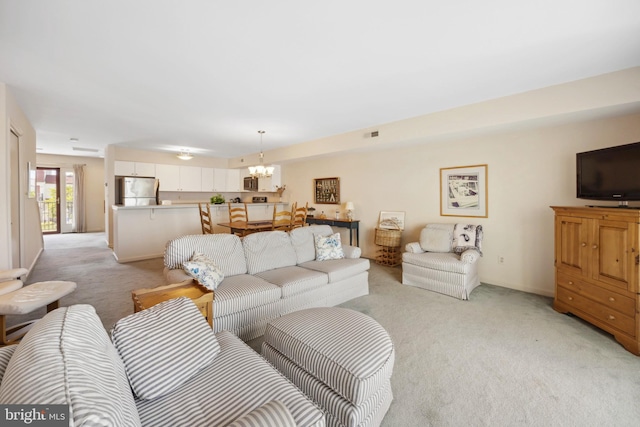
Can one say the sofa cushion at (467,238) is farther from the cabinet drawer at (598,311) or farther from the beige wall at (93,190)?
the beige wall at (93,190)

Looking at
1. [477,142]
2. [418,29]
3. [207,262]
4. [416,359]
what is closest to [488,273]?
[477,142]

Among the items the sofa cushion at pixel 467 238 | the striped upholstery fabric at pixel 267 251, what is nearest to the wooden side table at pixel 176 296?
the striped upholstery fabric at pixel 267 251

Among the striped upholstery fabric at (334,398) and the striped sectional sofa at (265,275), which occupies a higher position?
the striped sectional sofa at (265,275)

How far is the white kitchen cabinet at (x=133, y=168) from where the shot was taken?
6.35 metres

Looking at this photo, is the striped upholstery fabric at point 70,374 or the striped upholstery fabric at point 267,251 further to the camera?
the striped upholstery fabric at point 267,251

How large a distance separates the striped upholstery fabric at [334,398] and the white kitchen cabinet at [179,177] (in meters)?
6.68

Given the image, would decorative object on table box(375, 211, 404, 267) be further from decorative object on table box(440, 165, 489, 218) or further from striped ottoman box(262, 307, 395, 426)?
striped ottoman box(262, 307, 395, 426)

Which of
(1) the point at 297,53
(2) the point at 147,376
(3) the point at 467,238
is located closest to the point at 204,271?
(2) the point at 147,376

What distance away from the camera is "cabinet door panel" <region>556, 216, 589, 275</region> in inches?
107

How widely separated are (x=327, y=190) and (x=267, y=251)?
3.24 m

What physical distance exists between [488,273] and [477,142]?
6.29ft

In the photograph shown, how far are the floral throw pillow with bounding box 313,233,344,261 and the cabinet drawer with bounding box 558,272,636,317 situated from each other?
2446mm

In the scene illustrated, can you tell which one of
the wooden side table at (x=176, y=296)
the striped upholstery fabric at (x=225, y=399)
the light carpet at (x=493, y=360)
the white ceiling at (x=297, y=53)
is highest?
the white ceiling at (x=297, y=53)

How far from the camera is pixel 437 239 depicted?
161 inches
